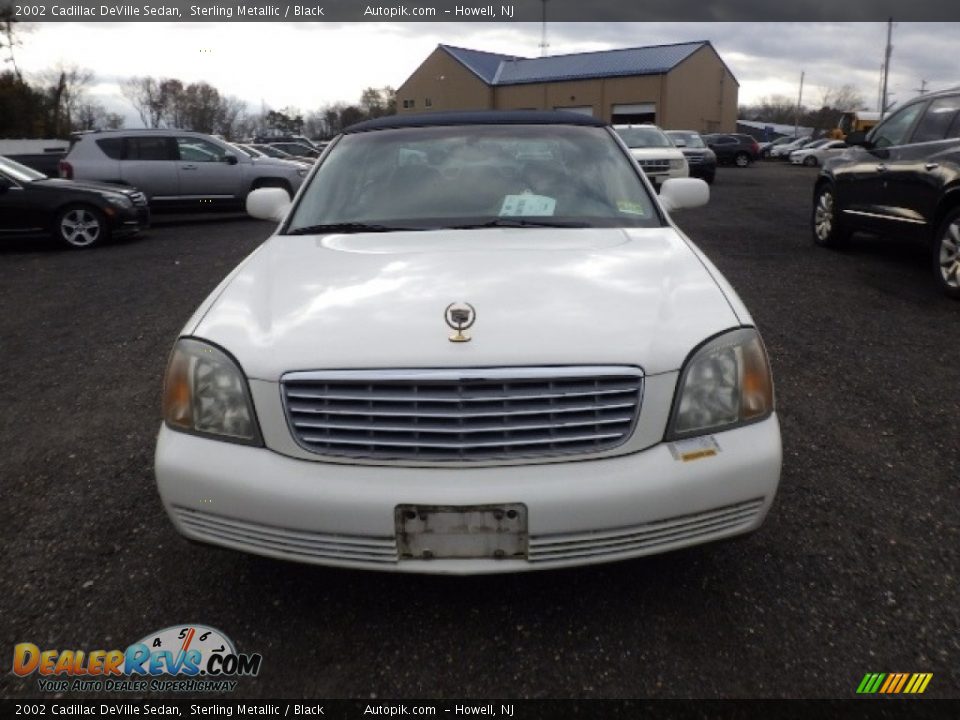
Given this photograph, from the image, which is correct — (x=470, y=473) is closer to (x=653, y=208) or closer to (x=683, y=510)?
(x=683, y=510)

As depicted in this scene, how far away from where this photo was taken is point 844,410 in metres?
4.12

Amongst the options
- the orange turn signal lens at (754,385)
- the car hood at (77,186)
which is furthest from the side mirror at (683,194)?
the car hood at (77,186)

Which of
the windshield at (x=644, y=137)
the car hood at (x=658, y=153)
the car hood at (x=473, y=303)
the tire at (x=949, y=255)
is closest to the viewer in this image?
the car hood at (x=473, y=303)

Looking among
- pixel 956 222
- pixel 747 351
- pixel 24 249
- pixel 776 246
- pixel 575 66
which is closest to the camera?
pixel 747 351

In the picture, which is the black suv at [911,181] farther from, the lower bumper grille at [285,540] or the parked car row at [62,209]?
the parked car row at [62,209]

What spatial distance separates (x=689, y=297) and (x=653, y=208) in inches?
41.3

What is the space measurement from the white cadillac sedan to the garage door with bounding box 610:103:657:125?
50029mm

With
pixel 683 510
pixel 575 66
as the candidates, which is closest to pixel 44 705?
pixel 683 510

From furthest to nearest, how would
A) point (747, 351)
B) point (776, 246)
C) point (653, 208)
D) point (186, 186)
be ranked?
point (186, 186), point (776, 246), point (653, 208), point (747, 351)

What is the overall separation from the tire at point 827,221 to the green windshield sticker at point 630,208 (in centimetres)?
615

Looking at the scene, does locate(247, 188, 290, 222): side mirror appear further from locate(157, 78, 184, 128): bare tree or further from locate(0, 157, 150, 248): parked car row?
locate(157, 78, 184, 128): bare tree

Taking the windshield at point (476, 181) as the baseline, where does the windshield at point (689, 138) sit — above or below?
above

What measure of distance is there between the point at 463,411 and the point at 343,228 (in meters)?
1.45

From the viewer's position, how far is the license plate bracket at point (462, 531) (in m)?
2.14
